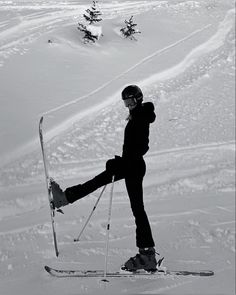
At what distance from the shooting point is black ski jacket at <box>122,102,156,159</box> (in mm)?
5293

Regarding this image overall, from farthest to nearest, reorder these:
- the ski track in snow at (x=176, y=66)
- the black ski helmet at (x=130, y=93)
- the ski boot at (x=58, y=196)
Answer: the ski track in snow at (x=176, y=66)
the ski boot at (x=58, y=196)
the black ski helmet at (x=130, y=93)

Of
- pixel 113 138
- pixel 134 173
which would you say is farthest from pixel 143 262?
pixel 113 138

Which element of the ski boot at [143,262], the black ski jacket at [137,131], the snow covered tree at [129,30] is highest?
the snow covered tree at [129,30]

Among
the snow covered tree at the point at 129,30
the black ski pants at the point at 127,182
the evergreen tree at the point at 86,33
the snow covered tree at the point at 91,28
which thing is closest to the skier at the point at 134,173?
the black ski pants at the point at 127,182

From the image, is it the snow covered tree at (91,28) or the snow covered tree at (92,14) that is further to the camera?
the snow covered tree at (91,28)

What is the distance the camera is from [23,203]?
7297 mm

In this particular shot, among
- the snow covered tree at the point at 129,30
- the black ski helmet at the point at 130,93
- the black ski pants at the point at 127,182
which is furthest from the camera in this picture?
the snow covered tree at the point at 129,30

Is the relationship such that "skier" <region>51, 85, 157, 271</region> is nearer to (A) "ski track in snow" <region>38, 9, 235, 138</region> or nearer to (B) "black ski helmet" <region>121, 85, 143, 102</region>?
(B) "black ski helmet" <region>121, 85, 143, 102</region>

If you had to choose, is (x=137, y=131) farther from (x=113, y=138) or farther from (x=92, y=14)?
(x=92, y=14)

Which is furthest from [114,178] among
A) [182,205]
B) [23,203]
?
[182,205]

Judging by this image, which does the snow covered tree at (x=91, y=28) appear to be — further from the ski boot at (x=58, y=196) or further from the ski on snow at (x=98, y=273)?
the ski on snow at (x=98, y=273)

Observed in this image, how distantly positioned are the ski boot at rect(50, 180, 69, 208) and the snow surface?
0.84 metres

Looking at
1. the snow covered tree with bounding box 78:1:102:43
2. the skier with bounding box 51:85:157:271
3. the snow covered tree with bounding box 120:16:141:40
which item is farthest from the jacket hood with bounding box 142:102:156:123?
the snow covered tree with bounding box 120:16:141:40

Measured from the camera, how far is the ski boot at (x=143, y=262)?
5.86 m
